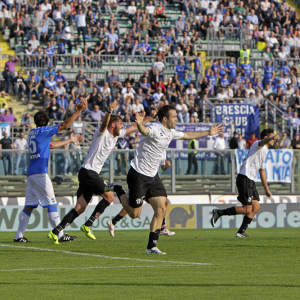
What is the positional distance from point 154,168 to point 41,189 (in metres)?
2.93

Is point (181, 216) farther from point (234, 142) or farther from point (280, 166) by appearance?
point (234, 142)

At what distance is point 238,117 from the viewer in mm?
34469

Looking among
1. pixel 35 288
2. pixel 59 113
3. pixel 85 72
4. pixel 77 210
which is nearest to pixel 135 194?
pixel 77 210

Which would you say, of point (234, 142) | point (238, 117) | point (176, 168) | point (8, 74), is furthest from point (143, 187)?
point (8, 74)

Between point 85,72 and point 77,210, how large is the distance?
19.3 metres

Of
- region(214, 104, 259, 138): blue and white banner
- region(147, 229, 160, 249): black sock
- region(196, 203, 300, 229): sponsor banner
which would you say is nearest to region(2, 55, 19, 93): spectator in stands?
region(214, 104, 259, 138): blue and white banner

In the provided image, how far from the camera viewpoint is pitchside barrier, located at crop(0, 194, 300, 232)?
83.0ft

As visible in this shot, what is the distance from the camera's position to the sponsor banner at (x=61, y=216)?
24.9 metres

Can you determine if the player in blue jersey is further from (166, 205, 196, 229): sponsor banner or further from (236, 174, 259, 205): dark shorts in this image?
(166, 205, 196, 229): sponsor banner

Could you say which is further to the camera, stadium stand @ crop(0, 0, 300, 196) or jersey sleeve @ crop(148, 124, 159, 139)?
stadium stand @ crop(0, 0, 300, 196)

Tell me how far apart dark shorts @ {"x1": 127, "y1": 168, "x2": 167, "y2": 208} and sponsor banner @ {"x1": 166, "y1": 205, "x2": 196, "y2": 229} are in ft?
36.1

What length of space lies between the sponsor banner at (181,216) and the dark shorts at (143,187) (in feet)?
36.1

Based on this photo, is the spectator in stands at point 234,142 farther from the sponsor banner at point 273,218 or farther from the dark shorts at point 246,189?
the dark shorts at point 246,189

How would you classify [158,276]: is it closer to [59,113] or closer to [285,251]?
[285,251]
